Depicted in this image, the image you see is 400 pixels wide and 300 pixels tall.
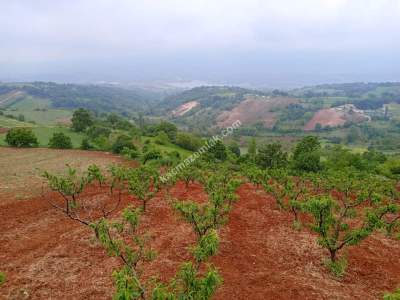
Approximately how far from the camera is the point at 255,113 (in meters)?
184

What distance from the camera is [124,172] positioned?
84.4ft

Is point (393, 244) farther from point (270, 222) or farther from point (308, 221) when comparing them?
point (270, 222)

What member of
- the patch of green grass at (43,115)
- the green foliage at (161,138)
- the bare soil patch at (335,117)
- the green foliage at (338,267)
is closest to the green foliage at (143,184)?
the green foliage at (338,267)

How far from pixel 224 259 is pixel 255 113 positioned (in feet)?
561

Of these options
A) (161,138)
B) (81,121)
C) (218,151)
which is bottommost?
(161,138)

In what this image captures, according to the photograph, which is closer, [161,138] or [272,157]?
[272,157]

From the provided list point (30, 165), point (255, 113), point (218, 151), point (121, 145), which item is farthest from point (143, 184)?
point (255, 113)

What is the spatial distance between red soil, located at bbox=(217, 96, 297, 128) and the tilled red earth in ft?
478

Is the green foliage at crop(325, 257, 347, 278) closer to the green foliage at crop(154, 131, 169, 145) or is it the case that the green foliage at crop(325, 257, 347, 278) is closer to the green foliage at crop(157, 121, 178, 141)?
the green foliage at crop(154, 131, 169, 145)

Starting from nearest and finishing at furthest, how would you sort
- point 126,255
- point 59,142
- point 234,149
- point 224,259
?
point 126,255, point 224,259, point 59,142, point 234,149

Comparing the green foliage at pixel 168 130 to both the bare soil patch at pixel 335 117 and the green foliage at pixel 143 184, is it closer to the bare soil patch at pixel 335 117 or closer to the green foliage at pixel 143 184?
the green foliage at pixel 143 184

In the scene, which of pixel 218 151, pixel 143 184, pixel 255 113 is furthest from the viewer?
pixel 255 113

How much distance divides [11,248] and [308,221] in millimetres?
16694

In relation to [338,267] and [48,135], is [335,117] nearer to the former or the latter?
[48,135]
